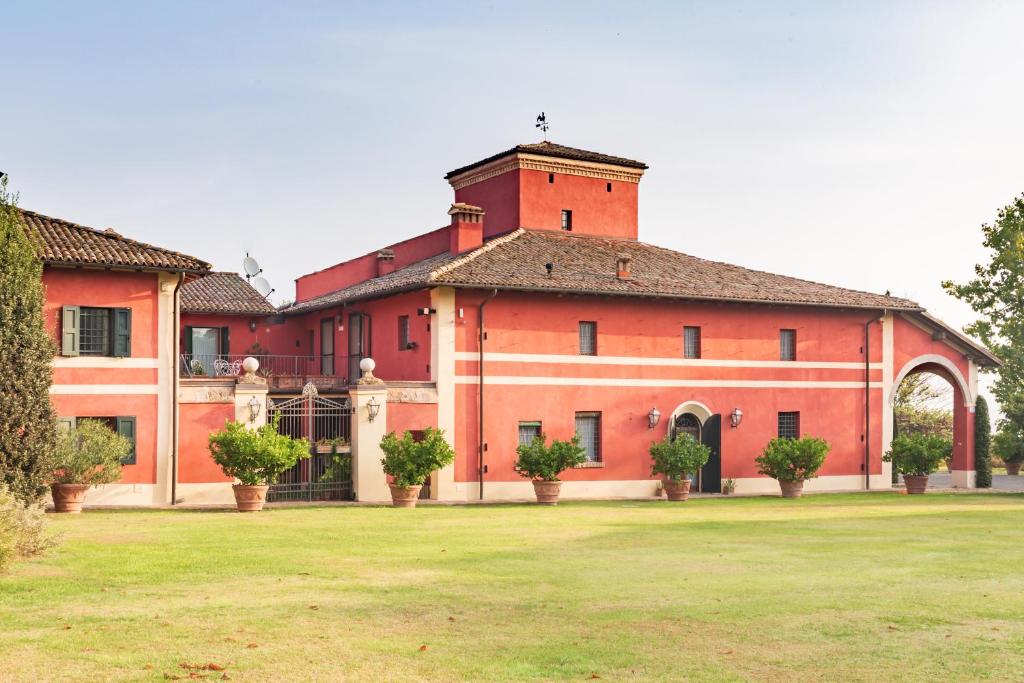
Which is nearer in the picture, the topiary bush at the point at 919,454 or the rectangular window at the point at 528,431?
the rectangular window at the point at 528,431

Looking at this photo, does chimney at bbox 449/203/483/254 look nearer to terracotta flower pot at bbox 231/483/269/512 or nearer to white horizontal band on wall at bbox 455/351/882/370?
white horizontal band on wall at bbox 455/351/882/370

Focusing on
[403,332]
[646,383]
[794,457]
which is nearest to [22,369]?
[403,332]

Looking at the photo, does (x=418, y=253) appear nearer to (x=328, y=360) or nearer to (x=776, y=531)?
(x=328, y=360)

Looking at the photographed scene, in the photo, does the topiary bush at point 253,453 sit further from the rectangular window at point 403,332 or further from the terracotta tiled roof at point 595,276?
the rectangular window at point 403,332

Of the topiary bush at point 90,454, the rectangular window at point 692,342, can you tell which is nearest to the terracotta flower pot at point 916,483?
the rectangular window at point 692,342

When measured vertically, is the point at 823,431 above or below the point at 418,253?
below

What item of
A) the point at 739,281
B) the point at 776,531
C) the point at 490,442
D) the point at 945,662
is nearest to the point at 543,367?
the point at 490,442

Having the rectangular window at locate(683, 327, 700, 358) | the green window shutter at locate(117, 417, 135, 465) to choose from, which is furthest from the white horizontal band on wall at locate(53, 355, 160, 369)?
the rectangular window at locate(683, 327, 700, 358)

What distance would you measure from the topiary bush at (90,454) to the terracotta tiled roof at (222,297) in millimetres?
12967

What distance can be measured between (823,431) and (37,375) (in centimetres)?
2238

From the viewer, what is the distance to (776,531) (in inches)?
851

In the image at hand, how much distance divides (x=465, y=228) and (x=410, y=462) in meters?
9.47

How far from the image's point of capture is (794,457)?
32.3 metres

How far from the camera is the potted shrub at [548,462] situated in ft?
95.1
